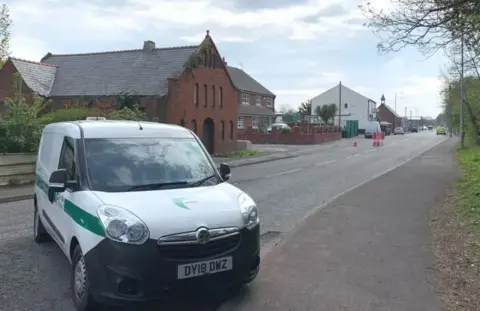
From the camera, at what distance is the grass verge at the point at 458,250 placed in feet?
16.1

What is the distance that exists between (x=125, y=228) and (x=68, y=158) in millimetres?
1935

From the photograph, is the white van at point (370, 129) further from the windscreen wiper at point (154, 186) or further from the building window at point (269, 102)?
the windscreen wiper at point (154, 186)

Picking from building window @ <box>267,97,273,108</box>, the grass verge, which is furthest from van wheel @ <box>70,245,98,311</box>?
building window @ <box>267,97,273,108</box>

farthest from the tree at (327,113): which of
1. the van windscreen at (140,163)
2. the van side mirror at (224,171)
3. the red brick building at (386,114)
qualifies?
the van windscreen at (140,163)

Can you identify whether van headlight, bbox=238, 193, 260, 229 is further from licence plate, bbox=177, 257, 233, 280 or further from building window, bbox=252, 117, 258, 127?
building window, bbox=252, 117, 258, 127

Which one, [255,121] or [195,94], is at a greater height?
[195,94]

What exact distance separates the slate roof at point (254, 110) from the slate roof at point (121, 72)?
96.3 feet

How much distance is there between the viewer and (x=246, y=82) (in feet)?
Answer: 234

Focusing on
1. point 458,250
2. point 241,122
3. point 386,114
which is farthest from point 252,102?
point 386,114

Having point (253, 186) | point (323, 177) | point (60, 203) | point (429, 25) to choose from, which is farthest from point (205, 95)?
point (60, 203)

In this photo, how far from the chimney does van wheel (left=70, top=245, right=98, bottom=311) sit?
2856cm

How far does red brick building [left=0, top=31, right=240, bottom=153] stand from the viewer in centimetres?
2748

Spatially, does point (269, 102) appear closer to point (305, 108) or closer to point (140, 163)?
point (305, 108)

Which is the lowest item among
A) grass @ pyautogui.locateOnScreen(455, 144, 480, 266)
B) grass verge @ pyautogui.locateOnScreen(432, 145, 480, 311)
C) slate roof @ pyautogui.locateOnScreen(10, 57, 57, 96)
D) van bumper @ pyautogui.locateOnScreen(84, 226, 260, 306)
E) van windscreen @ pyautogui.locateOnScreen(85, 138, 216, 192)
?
grass verge @ pyautogui.locateOnScreen(432, 145, 480, 311)
